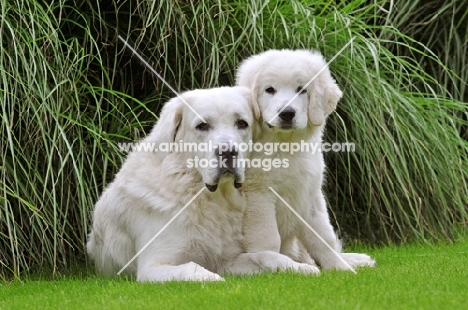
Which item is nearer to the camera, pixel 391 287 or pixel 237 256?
pixel 391 287

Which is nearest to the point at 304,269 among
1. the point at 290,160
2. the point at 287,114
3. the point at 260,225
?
the point at 260,225

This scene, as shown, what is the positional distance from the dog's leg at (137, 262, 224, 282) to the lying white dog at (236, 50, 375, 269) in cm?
37

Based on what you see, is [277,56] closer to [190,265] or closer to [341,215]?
[190,265]

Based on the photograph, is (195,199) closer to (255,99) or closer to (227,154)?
(227,154)

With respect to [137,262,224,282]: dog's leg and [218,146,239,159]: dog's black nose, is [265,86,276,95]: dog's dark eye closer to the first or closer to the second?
[218,146,239,159]: dog's black nose

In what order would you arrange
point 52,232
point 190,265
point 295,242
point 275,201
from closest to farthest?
point 190,265 < point 275,201 < point 295,242 < point 52,232

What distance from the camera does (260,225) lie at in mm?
4180

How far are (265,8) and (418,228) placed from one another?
6.33 feet

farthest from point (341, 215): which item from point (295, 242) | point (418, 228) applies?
point (295, 242)

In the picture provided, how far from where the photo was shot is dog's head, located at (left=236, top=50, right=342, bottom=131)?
4.22 m

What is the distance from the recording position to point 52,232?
5020mm

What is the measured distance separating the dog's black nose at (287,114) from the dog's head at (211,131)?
0.55 ft

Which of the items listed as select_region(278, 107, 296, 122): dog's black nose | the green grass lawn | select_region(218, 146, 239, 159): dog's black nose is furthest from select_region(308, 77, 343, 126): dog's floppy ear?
the green grass lawn

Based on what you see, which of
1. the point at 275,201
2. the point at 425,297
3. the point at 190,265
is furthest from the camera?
the point at 275,201
